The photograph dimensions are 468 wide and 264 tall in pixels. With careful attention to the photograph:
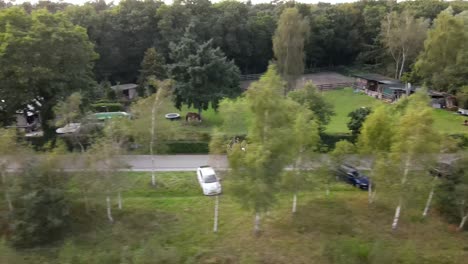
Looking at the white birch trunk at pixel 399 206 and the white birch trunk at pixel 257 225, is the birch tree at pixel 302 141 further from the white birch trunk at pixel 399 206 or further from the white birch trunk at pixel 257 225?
the white birch trunk at pixel 399 206

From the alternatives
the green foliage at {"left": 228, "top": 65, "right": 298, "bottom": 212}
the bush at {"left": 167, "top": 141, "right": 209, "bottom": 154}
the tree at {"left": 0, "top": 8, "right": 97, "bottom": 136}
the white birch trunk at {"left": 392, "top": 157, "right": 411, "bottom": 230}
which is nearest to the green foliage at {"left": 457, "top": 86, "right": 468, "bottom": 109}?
the white birch trunk at {"left": 392, "top": 157, "right": 411, "bottom": 230}

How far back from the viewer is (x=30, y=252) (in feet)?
61.5

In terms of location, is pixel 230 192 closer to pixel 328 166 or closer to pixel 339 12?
pixel 328 166

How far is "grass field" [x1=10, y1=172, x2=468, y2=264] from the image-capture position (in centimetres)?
1823

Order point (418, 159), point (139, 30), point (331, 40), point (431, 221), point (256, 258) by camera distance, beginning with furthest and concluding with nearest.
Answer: point (331, 40)
point (139, 30)
point (431, 221)
point (418, 159)
point (256, 258)

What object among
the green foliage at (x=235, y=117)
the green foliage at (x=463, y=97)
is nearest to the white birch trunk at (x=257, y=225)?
the green foliage at (x=235, y=117)

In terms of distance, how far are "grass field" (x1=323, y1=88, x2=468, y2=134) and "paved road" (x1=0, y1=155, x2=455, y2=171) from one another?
8.20 metres

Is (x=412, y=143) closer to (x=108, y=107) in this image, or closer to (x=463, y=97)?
(x=463, y=97)

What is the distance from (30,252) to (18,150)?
4.65 meters

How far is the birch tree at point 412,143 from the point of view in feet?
62.4

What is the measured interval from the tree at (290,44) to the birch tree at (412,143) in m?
23.8

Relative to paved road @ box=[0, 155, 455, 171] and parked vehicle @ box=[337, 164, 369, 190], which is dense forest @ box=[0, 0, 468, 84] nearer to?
paved road @ box=[0, 155, 455, 171]

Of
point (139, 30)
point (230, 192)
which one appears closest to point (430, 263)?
point (230, 192)

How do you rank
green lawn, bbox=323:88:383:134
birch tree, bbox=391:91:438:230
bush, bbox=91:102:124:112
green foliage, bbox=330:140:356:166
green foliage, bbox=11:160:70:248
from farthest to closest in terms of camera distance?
bush, bbox=91:102:124:112 → green lawn, bbox=323:88:383:134 → green foliage, bbox=330:140:356:166 → birch tree, bbox=391:91:438:230 → green foliage, bbox=11:160:70:248
